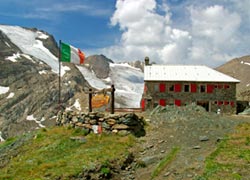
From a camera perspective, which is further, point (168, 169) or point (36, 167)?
point (36, 167)

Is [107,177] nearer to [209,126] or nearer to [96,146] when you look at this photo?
[96,146]

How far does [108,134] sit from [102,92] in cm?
558

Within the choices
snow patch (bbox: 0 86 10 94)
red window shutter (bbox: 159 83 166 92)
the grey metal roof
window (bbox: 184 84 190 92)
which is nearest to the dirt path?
red window shutter (bbox: 159 83 166 92)

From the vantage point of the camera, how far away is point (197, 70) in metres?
57.9

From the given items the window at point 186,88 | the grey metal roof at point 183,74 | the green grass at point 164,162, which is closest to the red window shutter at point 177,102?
the window at point 186,88

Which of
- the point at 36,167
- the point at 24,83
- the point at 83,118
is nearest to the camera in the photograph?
the point at 36,167

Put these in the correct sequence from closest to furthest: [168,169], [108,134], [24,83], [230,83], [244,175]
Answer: [244,175], [168,169], [108,134], [230,83], [24,83]

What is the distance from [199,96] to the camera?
54000mm

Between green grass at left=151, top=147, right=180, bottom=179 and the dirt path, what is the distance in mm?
156

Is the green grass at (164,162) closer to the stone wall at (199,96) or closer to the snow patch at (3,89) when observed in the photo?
the stone wall at (199,96)

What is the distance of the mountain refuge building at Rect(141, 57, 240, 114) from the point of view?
53656mm

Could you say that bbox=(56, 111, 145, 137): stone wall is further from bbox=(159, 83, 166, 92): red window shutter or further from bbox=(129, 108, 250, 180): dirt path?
bbox=(159, 83, 166, 92): red window shutter

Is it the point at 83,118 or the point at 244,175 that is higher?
the point at 83,118

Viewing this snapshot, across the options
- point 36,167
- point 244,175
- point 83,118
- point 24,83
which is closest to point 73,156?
point 36,167
